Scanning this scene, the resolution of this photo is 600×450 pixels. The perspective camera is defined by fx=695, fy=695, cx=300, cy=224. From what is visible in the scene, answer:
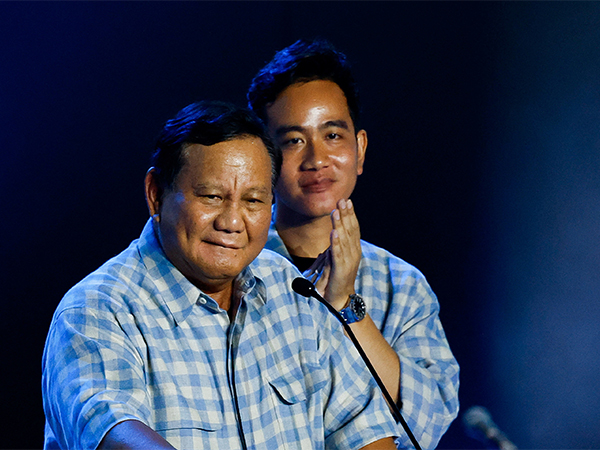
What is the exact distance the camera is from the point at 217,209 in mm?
1511

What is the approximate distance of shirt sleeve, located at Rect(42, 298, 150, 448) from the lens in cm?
122

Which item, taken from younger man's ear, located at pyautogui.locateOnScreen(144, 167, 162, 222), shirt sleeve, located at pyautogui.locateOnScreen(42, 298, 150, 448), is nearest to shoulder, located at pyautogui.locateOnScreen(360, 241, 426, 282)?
younger man's ear, located at pyautogui.locateOnScreen(144, 167, 162, 222)

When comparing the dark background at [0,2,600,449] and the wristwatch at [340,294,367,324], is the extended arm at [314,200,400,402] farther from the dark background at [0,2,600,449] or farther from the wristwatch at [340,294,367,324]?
the dark background at [0,2,600,449]

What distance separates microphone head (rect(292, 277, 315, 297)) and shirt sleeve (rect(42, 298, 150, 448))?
38 cm

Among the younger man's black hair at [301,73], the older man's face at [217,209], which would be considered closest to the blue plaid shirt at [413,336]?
the younger man's black hair at [301,73]

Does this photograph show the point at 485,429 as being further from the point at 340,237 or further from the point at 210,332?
the point at 340,237

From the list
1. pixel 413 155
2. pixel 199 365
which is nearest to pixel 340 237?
pixel 199 365

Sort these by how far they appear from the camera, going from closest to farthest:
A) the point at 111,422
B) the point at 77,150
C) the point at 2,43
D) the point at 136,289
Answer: the point at 111,422 < the point at 136,289 < the point at 2,43 < the point at 77,150

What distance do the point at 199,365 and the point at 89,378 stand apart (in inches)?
10.7

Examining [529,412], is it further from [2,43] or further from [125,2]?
[2,43]

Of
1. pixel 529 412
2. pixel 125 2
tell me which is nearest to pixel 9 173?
pixel 125 2

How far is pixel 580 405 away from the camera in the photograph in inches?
104

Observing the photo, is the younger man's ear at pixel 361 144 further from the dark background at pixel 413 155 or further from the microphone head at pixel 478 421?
the microphone head at pixel 478 421

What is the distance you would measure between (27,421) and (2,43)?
1.33 metres
